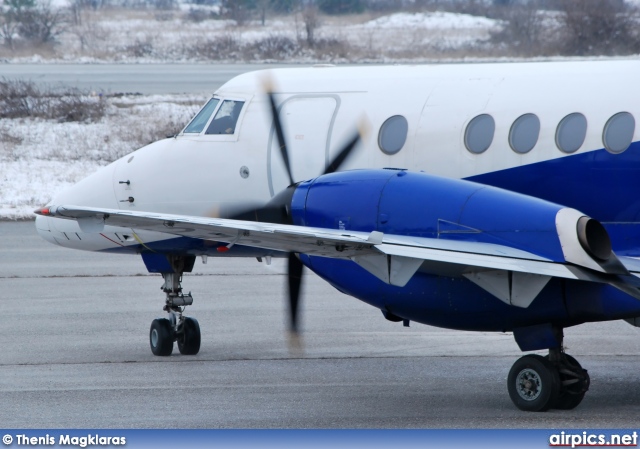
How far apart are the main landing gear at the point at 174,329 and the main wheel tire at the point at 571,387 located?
522 centimetres

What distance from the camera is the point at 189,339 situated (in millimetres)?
13430

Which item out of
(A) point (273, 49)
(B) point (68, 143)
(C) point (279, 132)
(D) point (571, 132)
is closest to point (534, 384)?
(D) point (571, 132)

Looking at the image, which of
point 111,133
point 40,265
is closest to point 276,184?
point 40,265

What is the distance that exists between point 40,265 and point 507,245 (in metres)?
13.5

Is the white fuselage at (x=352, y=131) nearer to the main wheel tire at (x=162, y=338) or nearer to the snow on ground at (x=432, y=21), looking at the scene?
the main wheel tire at (x=162, y=338)

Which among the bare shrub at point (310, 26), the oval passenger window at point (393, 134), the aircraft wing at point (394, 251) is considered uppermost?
the bare shrub at point (310, 26)

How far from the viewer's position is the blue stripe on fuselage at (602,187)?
34.7 ft

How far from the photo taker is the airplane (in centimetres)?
917

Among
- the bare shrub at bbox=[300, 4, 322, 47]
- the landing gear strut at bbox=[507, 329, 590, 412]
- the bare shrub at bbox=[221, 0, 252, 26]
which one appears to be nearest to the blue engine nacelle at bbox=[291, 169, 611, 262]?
the landing gear strut at bbox=[507, 329, 590, 412]

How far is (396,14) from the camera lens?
246 feet

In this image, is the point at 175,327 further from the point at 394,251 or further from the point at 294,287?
the point at 394,251

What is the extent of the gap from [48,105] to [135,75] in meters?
13.5

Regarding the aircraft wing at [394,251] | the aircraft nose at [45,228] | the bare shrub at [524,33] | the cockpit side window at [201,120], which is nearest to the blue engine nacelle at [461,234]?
the aircraft wing at [394,251]

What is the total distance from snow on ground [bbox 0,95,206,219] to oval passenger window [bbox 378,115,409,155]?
63.0ft
